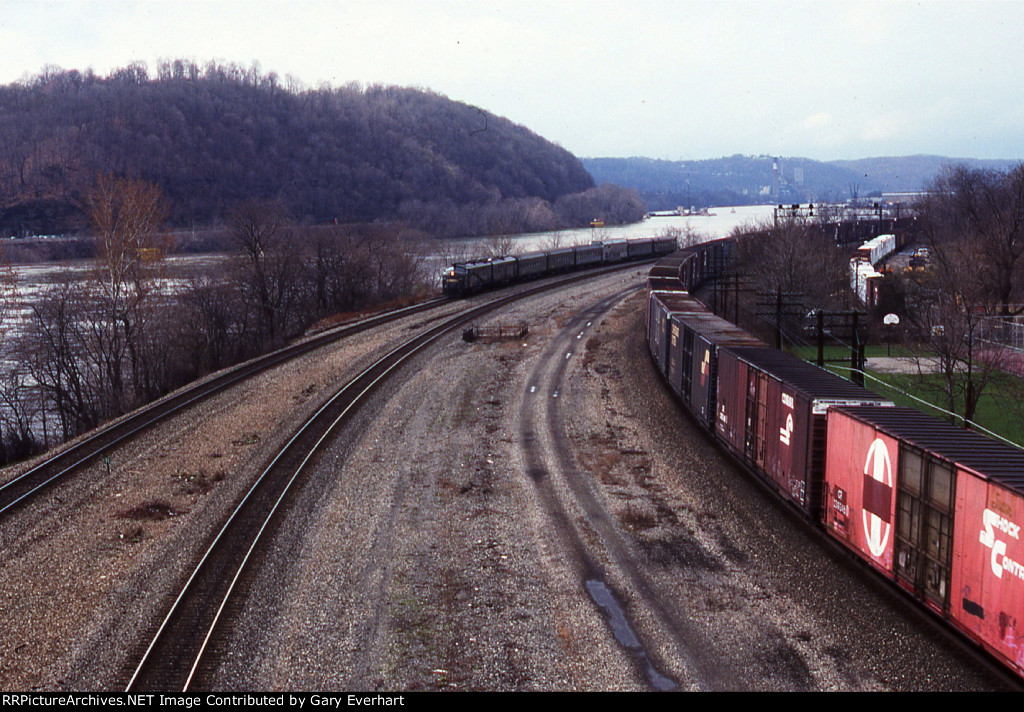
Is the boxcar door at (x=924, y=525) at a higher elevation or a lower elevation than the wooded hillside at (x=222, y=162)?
lower

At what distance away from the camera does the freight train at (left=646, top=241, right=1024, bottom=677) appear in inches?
438

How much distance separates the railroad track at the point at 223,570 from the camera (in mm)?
13109

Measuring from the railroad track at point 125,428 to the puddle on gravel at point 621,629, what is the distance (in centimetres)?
1584

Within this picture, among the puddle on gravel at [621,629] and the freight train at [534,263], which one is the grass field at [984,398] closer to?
the puddle on gravel at [621,629]

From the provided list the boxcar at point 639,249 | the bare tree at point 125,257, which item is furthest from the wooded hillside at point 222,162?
the bare tree at point 125,257

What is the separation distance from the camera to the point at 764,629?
1403 centimetres

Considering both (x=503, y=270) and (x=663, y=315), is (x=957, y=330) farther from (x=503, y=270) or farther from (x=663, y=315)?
A: (x=503, y=270)

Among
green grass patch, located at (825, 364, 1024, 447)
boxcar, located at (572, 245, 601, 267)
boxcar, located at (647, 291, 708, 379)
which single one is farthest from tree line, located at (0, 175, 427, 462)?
green grass patch, located at (825, 364, 1024, 447)

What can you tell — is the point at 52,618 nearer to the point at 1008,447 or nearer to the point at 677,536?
the point at 677,536

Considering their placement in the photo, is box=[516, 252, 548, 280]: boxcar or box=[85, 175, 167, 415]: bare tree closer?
box=[85, 175, 167, 415]: bare tree

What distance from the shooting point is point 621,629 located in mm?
14141

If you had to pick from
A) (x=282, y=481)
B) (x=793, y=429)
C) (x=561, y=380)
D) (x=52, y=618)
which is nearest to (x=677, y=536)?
(x=793, y=429)

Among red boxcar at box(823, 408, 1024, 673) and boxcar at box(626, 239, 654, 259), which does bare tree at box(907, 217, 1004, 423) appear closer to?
red boxcar at box(823, 408, 1024, 673)

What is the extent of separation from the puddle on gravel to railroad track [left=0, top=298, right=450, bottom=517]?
15.8 metres
